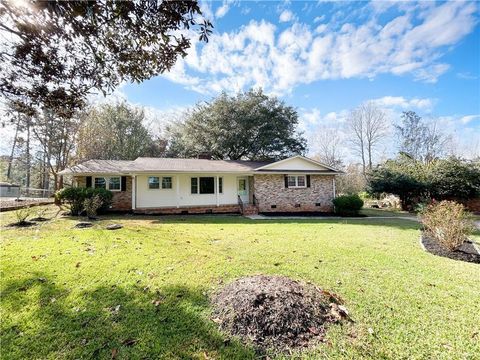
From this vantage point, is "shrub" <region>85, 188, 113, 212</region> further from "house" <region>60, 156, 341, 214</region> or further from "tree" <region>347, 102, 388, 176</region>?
"tree" <region>347, 102, 388, 176</region>

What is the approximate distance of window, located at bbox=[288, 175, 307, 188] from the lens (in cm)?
1677

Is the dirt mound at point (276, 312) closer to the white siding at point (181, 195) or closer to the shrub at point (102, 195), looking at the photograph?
the shrub at point (102, 195)

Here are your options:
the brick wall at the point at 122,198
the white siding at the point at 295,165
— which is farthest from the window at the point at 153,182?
the white siding at the point at 295,165

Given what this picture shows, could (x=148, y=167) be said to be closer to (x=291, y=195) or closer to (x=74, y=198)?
(x=74, y=198)

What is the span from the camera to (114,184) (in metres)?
15.1

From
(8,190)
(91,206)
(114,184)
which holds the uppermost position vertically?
(8,190)

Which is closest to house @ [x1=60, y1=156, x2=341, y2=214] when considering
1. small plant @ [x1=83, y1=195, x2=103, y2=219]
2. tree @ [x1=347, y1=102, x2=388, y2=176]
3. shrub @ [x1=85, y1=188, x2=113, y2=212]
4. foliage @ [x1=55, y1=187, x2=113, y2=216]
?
shrub @ [x1=85, y1=188, x2=113, y2=212]

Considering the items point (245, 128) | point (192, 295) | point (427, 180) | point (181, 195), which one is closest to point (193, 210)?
point (181, 195)

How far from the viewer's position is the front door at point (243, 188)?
17.2 meters

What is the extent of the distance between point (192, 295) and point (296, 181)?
14.2 meters

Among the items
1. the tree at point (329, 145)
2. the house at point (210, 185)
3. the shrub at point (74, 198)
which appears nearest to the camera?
the shrub at point (74, 198)

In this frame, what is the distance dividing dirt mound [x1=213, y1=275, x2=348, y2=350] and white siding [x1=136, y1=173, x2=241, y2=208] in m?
12.4

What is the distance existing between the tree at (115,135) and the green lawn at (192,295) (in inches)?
908

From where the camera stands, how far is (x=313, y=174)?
1689cm
